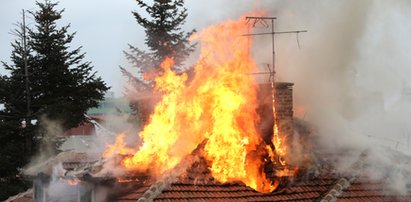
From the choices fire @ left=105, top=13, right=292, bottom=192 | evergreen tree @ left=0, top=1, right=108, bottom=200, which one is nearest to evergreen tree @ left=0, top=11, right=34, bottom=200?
evergreen tree @ left=0, top=1, right=108, bottom=200

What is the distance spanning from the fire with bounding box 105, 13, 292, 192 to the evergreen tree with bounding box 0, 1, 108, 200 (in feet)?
44.6

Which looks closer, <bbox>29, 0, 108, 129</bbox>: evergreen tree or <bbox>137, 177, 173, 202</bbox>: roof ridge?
<bbox>137, 177, 173, 202</bbox>: roof ridge

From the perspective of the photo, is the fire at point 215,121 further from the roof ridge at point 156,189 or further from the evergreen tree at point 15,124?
the evergreen tree at point 15,124

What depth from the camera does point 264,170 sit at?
12.2 metres

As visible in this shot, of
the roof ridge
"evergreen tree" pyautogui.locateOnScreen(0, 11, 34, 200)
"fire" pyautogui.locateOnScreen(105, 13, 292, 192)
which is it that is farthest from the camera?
"evergreen tree" pyautogui.locateOnScreen(0, 11, 34, 200)

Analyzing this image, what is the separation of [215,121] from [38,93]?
61.7 feet

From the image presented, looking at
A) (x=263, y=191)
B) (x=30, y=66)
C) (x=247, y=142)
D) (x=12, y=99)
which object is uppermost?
(x=30, y=66)

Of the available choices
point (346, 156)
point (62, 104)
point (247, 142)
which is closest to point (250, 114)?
point (247, 142)

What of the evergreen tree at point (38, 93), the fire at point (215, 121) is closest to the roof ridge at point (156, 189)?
the fire at point (215, 121)

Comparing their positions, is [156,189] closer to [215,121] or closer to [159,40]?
[215,121]

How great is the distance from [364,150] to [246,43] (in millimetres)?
4425

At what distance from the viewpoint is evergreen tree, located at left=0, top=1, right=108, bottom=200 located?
2630 cm

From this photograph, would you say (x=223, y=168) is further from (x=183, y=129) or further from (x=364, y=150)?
(x=364, y=150)

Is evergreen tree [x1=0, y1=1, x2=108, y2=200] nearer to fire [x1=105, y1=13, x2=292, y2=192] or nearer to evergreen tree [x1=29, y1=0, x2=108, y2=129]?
evergreen tree [x1=29, y1=0, x2=108, y2=129]
